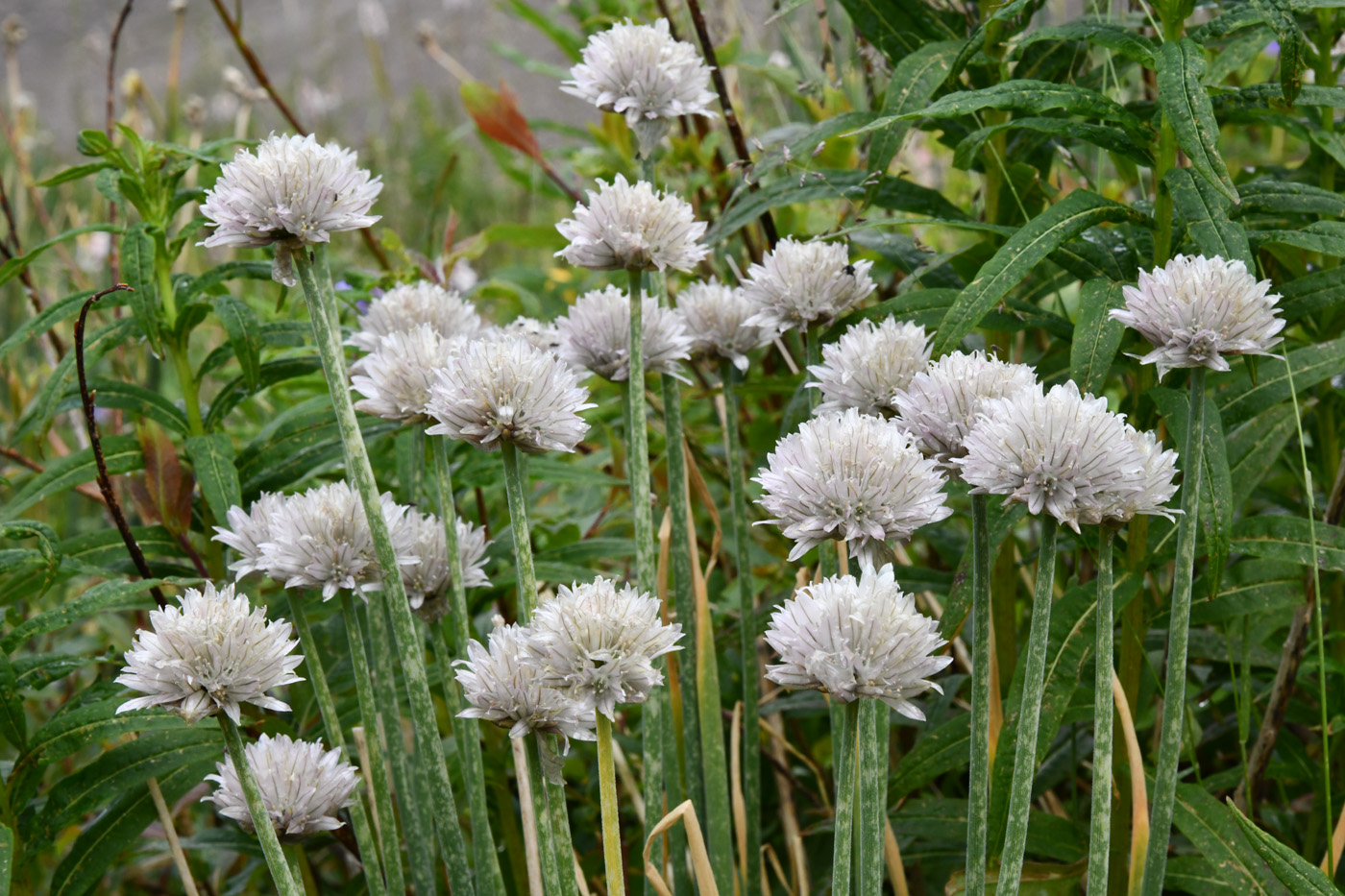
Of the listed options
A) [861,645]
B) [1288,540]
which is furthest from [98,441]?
[1288,540]

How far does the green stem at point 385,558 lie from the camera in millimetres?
915

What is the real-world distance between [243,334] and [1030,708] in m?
0.90

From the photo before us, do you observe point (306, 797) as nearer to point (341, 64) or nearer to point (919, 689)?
point (919, 689)

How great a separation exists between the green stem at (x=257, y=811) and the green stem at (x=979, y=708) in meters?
0.51

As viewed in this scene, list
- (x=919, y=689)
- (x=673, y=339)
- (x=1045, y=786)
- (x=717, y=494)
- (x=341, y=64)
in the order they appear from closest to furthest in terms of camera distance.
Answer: (x=919, y=689) → (x=673, y=339) → (x=1045, y=786) → (x=717, y=494) → (x=341, y=64)

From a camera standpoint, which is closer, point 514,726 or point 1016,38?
point 514,726

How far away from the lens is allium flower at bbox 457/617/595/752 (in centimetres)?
84

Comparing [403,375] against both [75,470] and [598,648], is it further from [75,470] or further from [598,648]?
[75,470]

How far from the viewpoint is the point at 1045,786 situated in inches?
55.7

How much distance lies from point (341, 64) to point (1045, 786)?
9.62 m

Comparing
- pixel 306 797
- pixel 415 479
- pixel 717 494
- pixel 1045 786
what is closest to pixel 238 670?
pixel 306 797

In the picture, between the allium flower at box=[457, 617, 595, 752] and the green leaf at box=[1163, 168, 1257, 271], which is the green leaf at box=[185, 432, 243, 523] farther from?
the green leaf at box=[1163, 168, 1257, 271]

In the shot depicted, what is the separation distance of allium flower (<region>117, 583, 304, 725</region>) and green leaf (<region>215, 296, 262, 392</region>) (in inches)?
18.5

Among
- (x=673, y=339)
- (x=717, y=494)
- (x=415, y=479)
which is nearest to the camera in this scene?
(x=673, y=339)
